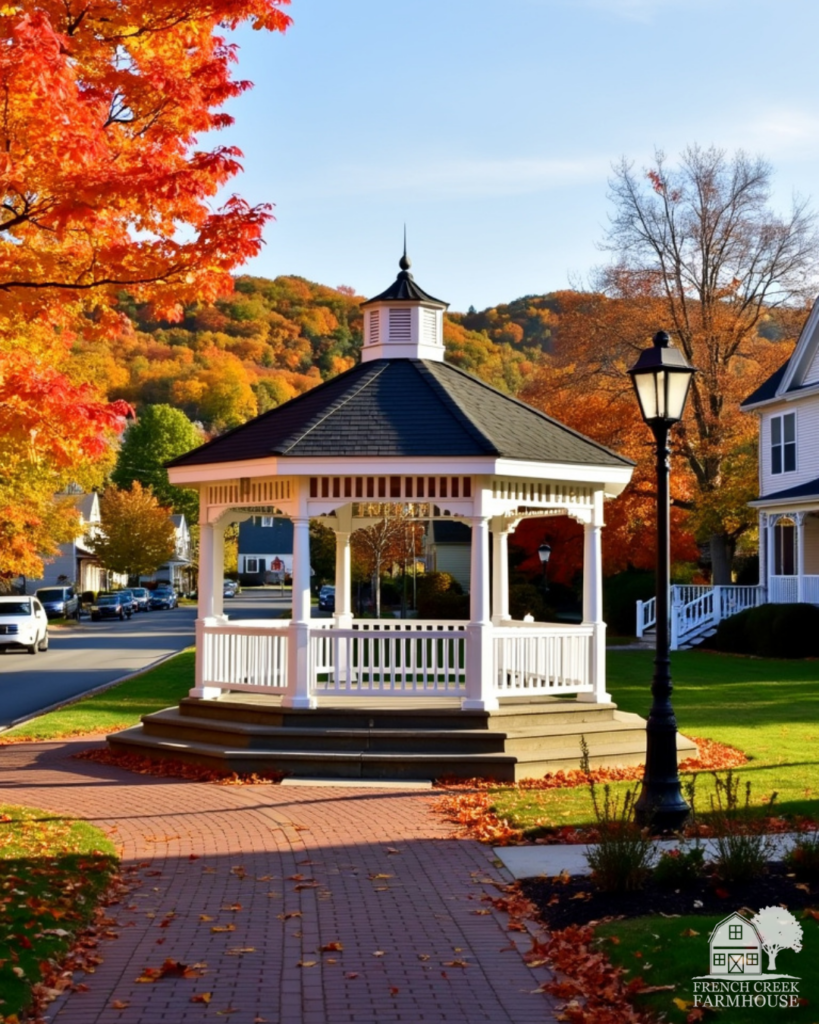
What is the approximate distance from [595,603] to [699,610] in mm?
22686

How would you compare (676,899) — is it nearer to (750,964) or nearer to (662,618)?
(750,964)

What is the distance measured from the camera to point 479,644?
50.3 feet

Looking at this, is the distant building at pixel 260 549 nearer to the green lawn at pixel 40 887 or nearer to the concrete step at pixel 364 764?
the concrete step at pixel 364 764

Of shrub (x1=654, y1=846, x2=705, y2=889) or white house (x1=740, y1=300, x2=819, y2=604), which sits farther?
white house (x1=740, y1=300, x2=819, y2=604)

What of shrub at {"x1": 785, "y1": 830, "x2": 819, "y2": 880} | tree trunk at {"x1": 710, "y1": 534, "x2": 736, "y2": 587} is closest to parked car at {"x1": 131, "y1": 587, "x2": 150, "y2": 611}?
tree trunk at {"x1": 710, "y1": 534, "x2": 736, "y2": 587}

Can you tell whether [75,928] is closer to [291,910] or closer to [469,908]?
[291,910]

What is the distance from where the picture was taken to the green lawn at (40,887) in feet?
22.5

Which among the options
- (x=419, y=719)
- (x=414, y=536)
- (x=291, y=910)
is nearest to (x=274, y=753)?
(x=419, y=719)

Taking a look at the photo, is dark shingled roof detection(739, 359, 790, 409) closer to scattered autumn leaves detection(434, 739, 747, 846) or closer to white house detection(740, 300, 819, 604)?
white house detection(740, 300, 819, 604)

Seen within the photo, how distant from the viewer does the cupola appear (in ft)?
59.0

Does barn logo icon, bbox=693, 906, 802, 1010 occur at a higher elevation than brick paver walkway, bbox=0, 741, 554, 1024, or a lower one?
higher

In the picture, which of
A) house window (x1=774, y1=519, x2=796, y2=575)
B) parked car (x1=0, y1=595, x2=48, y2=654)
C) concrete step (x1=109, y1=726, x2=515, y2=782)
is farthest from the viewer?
house window (x1=774, y1=519, x2=796, y2=575)

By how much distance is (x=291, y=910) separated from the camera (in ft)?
27.9

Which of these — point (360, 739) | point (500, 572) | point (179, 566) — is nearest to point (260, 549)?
point (179, 566)
